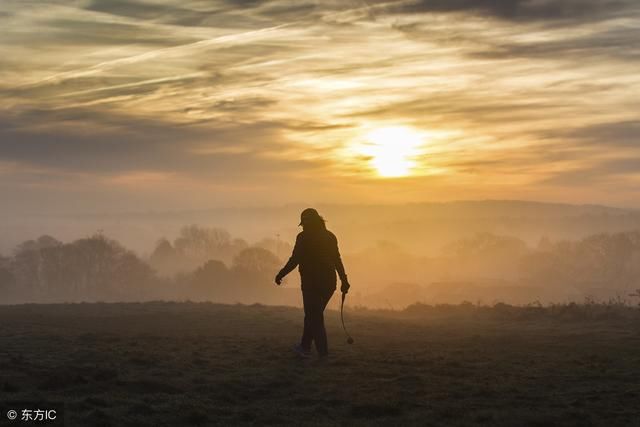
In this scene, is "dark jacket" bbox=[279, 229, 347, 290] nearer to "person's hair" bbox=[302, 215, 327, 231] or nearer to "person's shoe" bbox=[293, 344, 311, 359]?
"person's hair" bbox=[302, 215, 327, 231]

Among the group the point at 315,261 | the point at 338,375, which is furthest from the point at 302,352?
the point at 338,375

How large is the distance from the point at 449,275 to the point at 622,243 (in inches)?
1730

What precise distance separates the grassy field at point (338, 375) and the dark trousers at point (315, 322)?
42cm

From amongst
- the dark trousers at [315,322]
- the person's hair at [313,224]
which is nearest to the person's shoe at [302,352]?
the dark trousers at [315,322]

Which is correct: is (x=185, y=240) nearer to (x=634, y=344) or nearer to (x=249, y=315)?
(x=249, y=315)

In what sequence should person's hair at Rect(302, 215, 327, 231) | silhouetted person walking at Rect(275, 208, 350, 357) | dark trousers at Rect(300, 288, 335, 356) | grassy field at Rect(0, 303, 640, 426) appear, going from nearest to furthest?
grassy field at Rect(0, 303, 640, 426) → dark trousers at Rect(300, 288, 335, 356) → silhouetted person walking at Rect(275, 208, 350, 357) → person's hair at Rect(302, 215, 327, 231)

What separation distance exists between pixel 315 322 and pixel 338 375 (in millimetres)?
2424

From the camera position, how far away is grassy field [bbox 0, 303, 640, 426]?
9.20m

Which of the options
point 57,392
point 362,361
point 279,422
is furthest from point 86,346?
point 279,422

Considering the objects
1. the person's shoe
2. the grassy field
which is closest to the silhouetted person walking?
the person's shoe

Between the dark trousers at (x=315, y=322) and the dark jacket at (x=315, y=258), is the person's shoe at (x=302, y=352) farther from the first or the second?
the dark jacket at (x=315, y=258)

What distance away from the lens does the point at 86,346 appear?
14945 mm

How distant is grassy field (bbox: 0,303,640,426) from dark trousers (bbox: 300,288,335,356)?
423 millimetres

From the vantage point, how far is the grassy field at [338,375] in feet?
30.2
